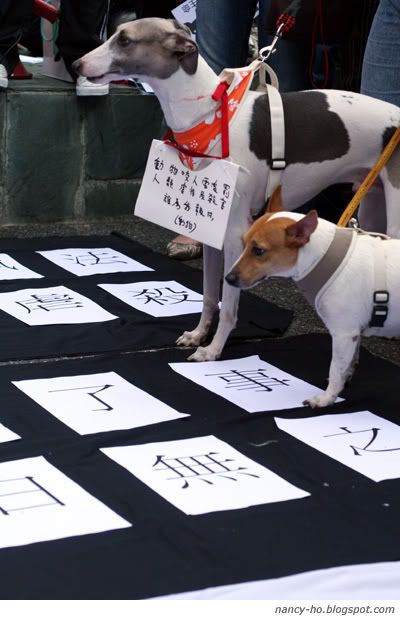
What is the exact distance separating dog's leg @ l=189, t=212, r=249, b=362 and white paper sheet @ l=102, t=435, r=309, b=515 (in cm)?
67

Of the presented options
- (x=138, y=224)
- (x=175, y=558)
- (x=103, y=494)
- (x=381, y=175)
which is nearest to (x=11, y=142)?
(x=138, y=224)

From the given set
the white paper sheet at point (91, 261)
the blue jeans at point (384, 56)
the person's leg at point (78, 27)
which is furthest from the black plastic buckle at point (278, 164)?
the person's leg at point (78, 27)

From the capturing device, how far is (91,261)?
14.9 ft

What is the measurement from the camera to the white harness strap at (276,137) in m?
3.28

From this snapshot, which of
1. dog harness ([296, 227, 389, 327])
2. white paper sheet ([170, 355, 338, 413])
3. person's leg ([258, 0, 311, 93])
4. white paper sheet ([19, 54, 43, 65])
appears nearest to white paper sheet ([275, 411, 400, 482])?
white paper sheet ([170, 355, 338, 413])

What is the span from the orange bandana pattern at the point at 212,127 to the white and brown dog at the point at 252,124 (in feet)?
0.06

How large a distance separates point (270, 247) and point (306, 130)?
58cm

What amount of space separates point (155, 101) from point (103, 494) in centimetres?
319

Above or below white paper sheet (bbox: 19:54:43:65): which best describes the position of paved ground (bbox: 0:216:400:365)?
below

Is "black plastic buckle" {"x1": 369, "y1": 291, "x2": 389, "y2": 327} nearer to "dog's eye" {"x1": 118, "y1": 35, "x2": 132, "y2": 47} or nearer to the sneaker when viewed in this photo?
"dog's eye" {"x1": 118, "y1": 35, "x2": 132, "y2": 47}

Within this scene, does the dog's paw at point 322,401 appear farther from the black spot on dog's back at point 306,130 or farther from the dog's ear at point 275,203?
the black spot on dog's back at point 306,130

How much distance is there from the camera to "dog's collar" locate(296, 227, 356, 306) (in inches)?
115

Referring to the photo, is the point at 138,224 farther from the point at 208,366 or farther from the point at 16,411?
the point at 16,411

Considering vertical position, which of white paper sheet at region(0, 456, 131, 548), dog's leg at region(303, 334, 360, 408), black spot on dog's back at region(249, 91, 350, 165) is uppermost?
black spot on dog's back at region(249, 91, 350, 165)
